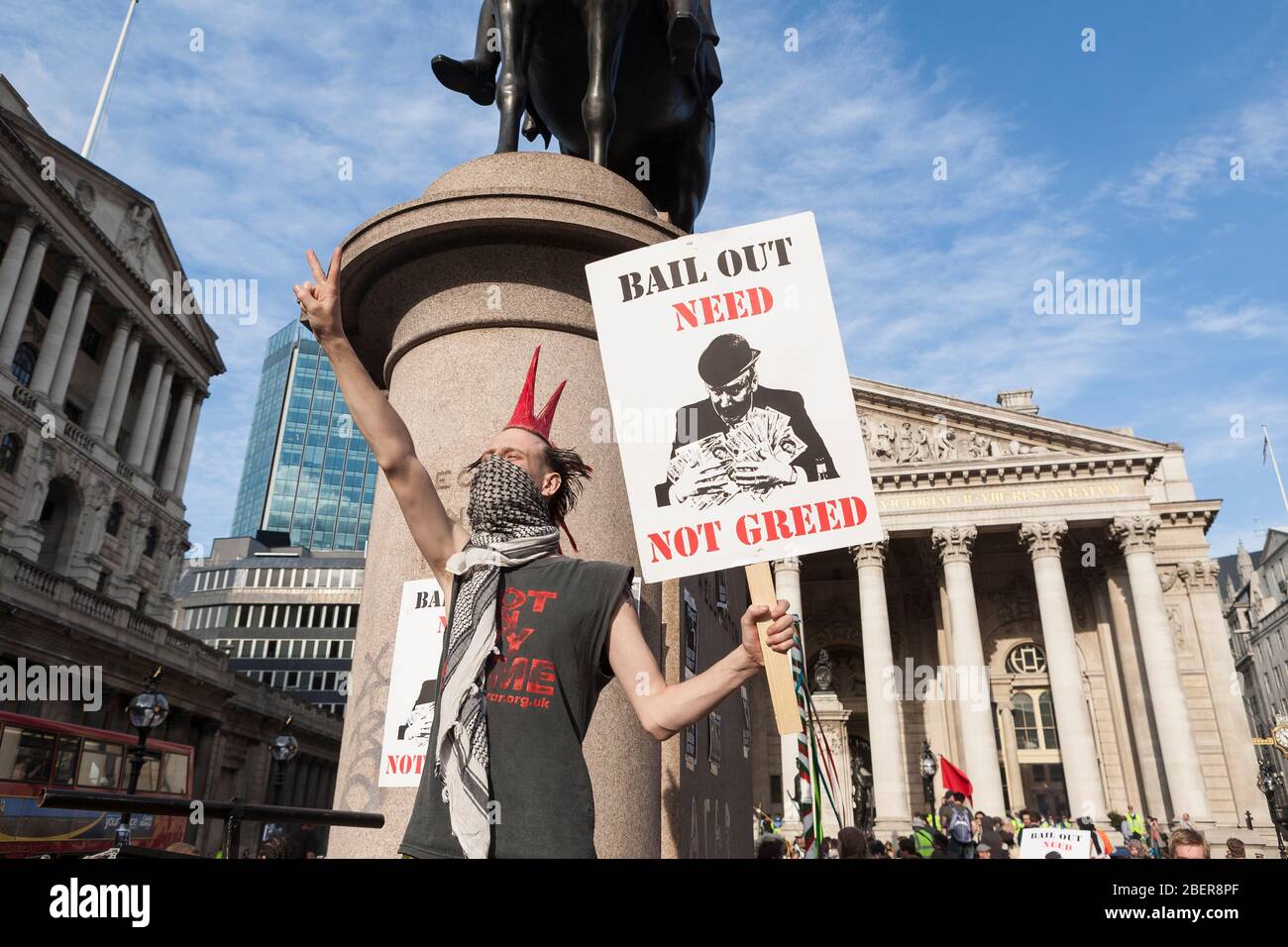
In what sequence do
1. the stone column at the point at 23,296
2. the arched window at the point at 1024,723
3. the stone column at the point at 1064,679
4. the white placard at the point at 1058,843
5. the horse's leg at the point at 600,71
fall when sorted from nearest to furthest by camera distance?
the horse's leg at the point at 600,71, the white placard at the point at 1058,843, the stone column at the point at 1064,679, the stone column at the point at 23,296, the arched window at the point at 1024,723

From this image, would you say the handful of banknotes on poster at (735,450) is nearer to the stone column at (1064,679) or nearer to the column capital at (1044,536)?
the stone column at (1064,679)

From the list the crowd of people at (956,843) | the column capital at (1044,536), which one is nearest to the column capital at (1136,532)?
the column capital at (1044,536)

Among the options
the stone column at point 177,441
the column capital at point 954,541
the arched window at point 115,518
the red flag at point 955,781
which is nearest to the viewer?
the red flag at point 955,781

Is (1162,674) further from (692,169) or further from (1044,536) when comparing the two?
(692,169)

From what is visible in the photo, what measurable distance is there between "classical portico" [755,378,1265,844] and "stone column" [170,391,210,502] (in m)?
39.0

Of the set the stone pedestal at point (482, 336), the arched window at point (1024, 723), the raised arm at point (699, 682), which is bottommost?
the raised arm at point (699, 682)

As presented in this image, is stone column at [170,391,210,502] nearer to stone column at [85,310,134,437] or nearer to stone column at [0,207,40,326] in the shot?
stone column at [85,310,134,437]

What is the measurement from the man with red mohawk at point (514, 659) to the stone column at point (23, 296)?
45.0m

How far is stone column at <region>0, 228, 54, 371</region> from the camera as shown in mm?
38906

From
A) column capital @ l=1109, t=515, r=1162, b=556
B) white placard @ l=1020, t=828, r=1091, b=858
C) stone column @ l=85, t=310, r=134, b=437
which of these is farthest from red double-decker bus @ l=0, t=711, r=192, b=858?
column capital @ l=1109, t=515, r=1162, b=556

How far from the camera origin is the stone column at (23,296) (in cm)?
3891
